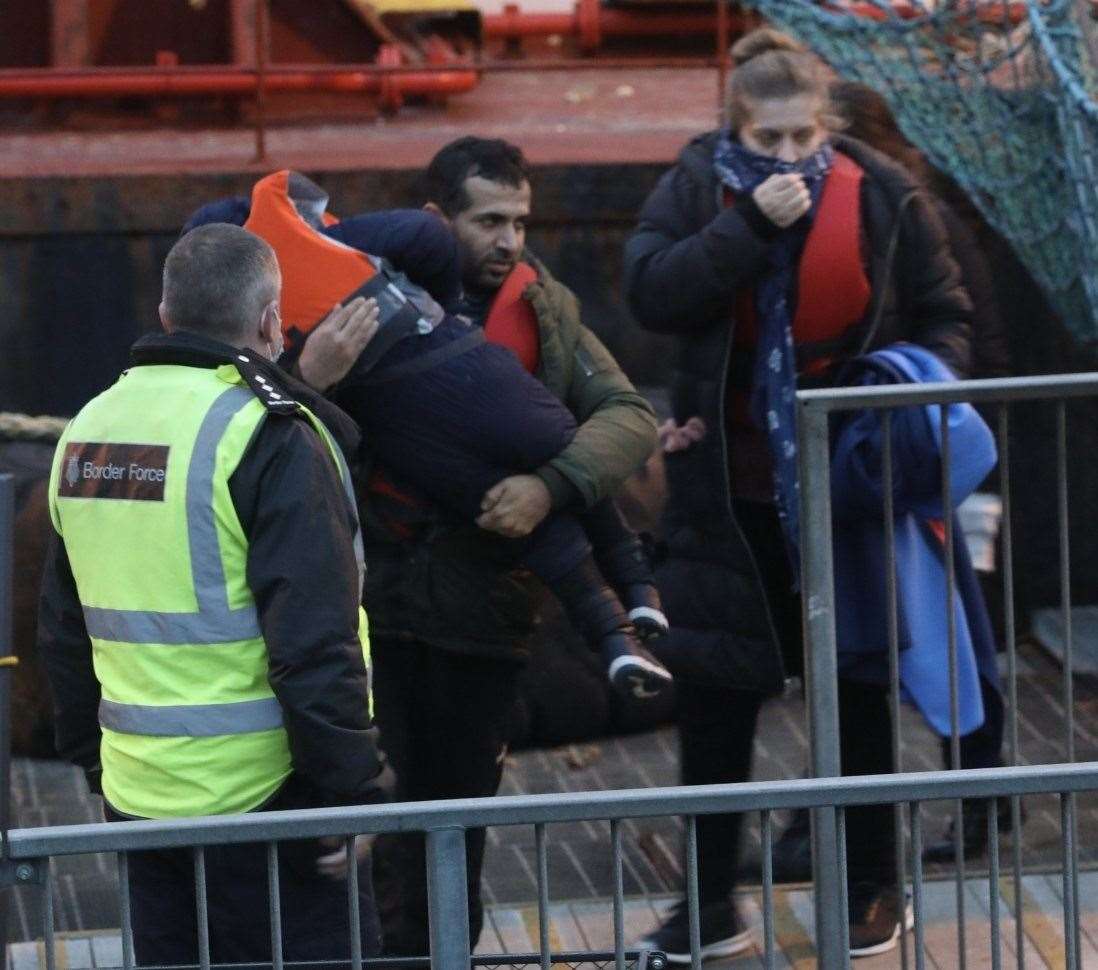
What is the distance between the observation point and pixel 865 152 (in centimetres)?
493

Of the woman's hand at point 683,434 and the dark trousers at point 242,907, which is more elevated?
the woman's hand at point 683,434

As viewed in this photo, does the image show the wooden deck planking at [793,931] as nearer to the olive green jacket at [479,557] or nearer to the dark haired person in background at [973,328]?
the dark haired person in background at [973,328]

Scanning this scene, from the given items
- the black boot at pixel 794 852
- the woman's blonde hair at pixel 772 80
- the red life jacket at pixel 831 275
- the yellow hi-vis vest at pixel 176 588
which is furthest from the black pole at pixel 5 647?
the black boot at pixel 794 852

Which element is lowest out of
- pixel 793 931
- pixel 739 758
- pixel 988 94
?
pixel 793 931

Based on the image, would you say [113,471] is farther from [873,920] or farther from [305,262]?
[873,920]

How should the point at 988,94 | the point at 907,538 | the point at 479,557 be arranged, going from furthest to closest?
the point at 988,94 < the point at 907,538 < the point at 479,557

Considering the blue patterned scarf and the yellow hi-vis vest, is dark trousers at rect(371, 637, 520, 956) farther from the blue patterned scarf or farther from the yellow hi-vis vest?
the yellow hi-vis vest

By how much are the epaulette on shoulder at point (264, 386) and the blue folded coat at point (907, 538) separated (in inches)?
56.3

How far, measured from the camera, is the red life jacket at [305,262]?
4207mm

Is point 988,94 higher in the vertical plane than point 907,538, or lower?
higher

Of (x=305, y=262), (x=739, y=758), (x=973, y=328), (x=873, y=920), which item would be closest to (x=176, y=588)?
(x=305, y=262)

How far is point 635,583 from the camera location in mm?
4469

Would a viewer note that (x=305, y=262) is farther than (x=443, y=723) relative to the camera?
No

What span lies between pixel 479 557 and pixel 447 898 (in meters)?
1.43
